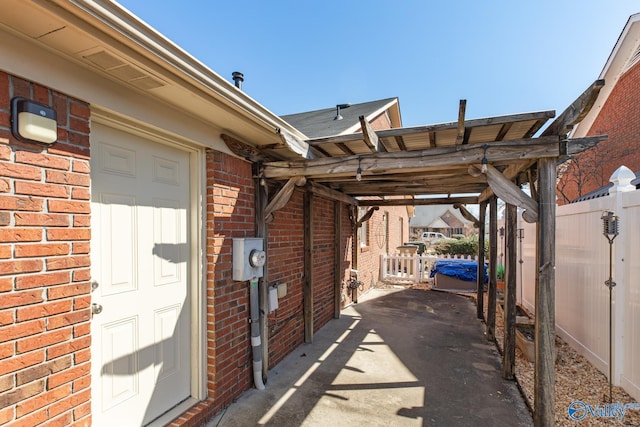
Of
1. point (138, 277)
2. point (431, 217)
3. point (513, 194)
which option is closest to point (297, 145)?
point (138, 277)

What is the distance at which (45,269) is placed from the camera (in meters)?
1.66

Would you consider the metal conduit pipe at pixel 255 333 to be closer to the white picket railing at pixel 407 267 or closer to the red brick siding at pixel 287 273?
the red brick siding at pixel 287 273

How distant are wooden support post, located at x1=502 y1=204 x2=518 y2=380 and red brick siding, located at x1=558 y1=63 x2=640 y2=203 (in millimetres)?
6460

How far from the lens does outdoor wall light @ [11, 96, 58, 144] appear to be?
154 cm

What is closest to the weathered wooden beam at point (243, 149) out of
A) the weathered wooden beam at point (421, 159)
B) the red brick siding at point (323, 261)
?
the weathered wooden beam at point (421, 159)

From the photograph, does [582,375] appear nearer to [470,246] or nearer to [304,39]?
[304,39]

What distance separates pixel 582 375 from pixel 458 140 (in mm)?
3543

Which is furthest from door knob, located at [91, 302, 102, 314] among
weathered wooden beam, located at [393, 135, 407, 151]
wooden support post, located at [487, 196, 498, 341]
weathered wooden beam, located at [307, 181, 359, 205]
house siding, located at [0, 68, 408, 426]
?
wooden support post, located at [487, 196, 498, 341]

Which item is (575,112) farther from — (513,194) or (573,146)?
(513,194)

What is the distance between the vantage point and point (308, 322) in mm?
4992

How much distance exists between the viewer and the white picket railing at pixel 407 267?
10.6 meters

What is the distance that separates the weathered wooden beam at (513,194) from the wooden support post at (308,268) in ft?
9.01

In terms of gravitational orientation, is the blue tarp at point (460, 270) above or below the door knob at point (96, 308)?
below

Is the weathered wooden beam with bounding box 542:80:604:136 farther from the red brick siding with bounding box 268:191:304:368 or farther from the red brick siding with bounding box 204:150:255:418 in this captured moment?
the red brick siding with bounding box 268:191:304:368
